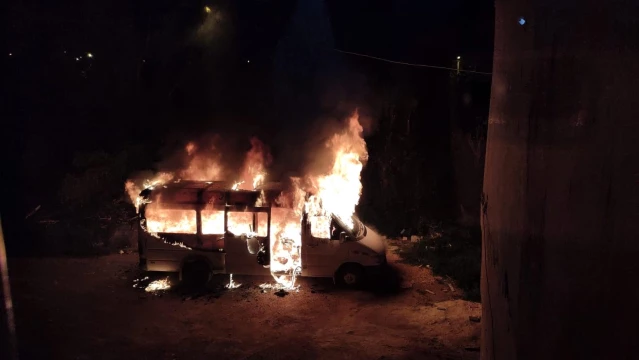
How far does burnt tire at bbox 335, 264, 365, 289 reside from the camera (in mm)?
10305

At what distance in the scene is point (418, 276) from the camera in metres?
11.5

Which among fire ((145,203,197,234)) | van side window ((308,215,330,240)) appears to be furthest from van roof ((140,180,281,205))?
van side window ((308,215,330,240))

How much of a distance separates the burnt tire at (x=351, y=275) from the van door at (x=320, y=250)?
179 millimetres

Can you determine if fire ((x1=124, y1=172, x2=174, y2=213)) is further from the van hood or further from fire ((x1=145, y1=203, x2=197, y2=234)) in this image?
the van hood

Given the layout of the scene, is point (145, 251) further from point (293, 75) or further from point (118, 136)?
point (118, 136)

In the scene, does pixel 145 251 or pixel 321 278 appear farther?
pixel 321 278

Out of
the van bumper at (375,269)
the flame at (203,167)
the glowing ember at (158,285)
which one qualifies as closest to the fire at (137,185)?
the flame at (203,167)

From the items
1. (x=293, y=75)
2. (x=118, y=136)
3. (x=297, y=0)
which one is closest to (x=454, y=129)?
(x=293, y=75)

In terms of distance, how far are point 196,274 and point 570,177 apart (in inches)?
361

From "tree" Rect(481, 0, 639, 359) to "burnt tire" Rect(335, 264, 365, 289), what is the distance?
776cm

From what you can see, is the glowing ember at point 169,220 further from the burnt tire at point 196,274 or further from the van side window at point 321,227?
the van side window at point 321,227

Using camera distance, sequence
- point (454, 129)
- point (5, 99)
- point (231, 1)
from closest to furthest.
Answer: point (454, 129), point (5, 99), point (231, 1)

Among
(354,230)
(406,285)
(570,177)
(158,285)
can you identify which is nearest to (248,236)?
(354,230)

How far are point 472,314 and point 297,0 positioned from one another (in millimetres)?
17641
